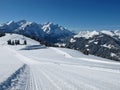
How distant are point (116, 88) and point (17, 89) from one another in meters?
7.04

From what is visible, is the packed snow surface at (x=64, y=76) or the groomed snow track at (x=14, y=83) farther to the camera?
the packed snow surface at (x=64, y=76)

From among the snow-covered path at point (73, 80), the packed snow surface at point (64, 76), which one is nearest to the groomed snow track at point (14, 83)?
the packed snow surface at point (64, 76)

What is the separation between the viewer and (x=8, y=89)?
1565cm

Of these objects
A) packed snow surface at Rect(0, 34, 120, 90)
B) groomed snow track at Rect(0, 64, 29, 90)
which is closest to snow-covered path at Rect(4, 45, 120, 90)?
packed snow surface at Rect(0, 34, 120, 90)

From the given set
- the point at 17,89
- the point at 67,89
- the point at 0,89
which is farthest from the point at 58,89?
the point at 0,89

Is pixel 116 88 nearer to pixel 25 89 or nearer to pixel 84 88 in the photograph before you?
pixel 84 88

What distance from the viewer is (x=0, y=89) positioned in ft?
49.9

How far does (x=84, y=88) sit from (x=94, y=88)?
710 millimetres

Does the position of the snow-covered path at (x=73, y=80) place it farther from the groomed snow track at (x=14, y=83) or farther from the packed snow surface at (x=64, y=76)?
the groomed snow track at (x=14, y=83)

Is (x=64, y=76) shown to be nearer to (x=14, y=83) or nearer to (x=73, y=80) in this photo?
(x=73, y=80)

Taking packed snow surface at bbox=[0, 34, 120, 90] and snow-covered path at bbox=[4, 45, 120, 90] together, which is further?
packed snow surface at bbox=[0, 34, 120, 90]

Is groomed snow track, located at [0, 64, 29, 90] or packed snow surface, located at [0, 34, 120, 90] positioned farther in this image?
packed snow surface, located at [0, 34, 120, 90]

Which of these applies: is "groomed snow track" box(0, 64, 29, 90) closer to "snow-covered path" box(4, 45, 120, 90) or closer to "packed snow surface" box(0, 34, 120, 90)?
"packed snow surface" box(0, 34, 120, 90)

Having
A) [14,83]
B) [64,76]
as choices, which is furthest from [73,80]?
[14,83]
